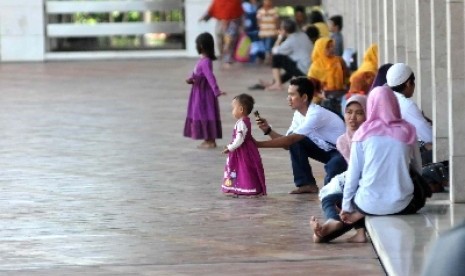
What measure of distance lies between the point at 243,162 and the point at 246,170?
0.29 ft

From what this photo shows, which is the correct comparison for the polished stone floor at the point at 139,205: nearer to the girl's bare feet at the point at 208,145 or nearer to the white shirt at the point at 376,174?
the girl's bare feet at the point at 208,145

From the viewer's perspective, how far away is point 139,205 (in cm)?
1060

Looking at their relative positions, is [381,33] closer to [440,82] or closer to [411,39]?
[411,39]

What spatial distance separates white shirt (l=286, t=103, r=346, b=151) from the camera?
1065 cm

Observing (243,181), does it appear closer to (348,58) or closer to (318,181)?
(318,181)

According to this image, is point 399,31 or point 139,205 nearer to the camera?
point 139,205

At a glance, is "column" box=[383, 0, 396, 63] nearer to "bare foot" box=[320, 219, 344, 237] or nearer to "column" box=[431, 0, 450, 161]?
"column" box=[431, 0, 450, 161]

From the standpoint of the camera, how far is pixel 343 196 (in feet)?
27.7

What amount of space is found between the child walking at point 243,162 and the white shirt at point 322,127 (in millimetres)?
395

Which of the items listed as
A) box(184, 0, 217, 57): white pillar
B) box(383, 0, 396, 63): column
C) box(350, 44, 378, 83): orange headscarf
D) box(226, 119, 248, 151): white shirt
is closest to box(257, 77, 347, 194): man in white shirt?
box(226, 119, 248, 151): white shirt

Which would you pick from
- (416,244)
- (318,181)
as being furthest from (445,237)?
(318,181)

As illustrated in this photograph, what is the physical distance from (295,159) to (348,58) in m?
9.86

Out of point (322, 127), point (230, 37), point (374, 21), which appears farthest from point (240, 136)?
point (230, 37)

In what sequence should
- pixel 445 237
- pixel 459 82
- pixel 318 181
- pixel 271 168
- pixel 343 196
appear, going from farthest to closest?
pixel 271 168
pixel 318 181
pixel 459 82
pixel 343 196
pixel 445 237
